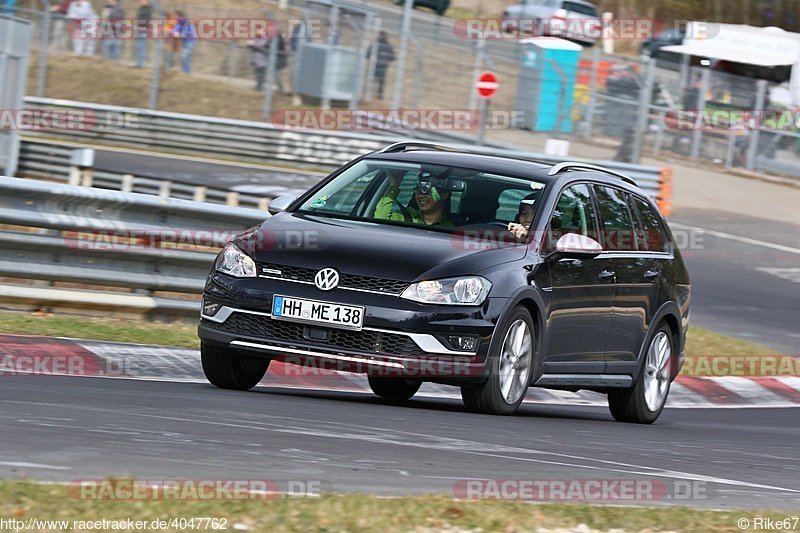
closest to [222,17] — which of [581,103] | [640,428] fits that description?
[581,103]

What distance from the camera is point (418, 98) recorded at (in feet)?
100

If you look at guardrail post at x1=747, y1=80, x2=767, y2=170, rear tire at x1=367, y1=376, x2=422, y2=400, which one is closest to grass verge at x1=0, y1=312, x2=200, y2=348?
rear tire at x1=367, y1=376, x2=422, y2=400

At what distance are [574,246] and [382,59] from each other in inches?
862

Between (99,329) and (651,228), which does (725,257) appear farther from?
(99,329)

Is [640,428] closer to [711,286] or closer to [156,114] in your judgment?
[711,286]

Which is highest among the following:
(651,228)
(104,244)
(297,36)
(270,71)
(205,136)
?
(297,36)

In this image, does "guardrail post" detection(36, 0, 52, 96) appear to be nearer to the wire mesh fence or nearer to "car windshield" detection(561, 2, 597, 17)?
the wire mesh fence

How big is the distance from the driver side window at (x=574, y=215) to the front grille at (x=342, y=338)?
4.48 ft

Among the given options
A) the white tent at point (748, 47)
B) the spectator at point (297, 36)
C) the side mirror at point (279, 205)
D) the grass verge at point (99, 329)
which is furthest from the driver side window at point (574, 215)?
the white tent at point (748, 47)

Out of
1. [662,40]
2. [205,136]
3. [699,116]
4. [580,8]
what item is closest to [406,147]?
[205,136]

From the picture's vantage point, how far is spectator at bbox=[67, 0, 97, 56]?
31.4 meters

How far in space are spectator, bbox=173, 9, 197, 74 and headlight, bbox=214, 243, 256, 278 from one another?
23432mm

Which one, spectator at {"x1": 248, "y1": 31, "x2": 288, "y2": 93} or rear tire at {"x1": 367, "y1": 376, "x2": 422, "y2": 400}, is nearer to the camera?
rear tire at {"x1": 367, "y1": 376, "x2": 422, "y2": 400}

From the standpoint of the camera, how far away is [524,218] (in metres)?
9.28
